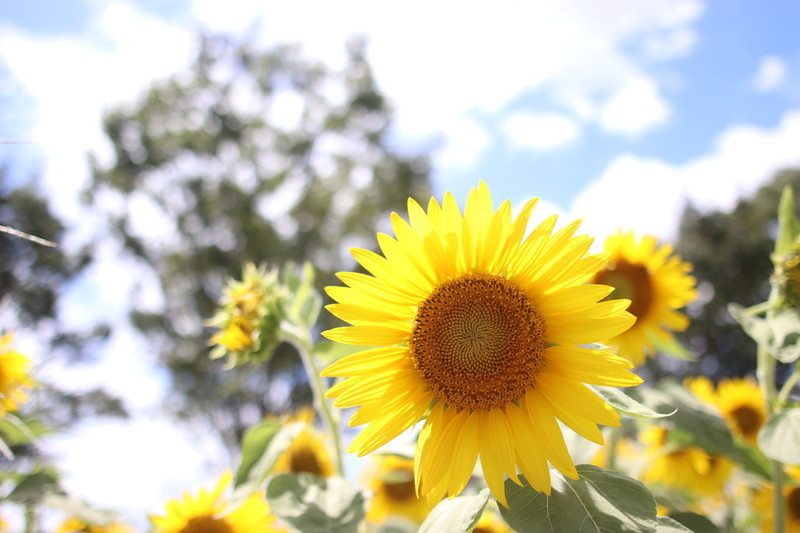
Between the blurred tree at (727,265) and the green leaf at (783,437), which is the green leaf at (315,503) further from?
the blurred tree at (727,265)

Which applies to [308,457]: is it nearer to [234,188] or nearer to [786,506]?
[786,506]

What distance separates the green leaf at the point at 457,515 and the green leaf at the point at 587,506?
4 centimetres

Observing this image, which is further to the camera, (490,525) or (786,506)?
(786,506)

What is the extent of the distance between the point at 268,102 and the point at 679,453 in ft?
53.0

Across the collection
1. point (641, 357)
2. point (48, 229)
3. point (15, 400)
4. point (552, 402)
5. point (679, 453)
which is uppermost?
point (48, 229)

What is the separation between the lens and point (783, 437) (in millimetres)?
1014

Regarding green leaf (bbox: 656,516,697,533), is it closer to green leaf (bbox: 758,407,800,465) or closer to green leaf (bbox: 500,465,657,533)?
green leaf (bbox: 500,465,657,533)

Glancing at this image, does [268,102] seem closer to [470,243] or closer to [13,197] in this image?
[13,197]

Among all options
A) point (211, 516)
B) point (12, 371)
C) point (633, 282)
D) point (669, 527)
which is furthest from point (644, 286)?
point (12, 371)

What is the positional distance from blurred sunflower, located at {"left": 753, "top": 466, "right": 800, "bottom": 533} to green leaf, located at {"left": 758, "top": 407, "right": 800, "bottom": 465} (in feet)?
2.00

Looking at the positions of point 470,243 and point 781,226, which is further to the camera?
point 781,226

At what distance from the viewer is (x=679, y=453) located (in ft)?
7.64

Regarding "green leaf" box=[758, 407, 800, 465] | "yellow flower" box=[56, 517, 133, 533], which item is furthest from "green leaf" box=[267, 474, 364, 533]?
"yellow flower" box=[56, 517, 133, 533]

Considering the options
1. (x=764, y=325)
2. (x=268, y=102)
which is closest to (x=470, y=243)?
(x=764, y=325)
